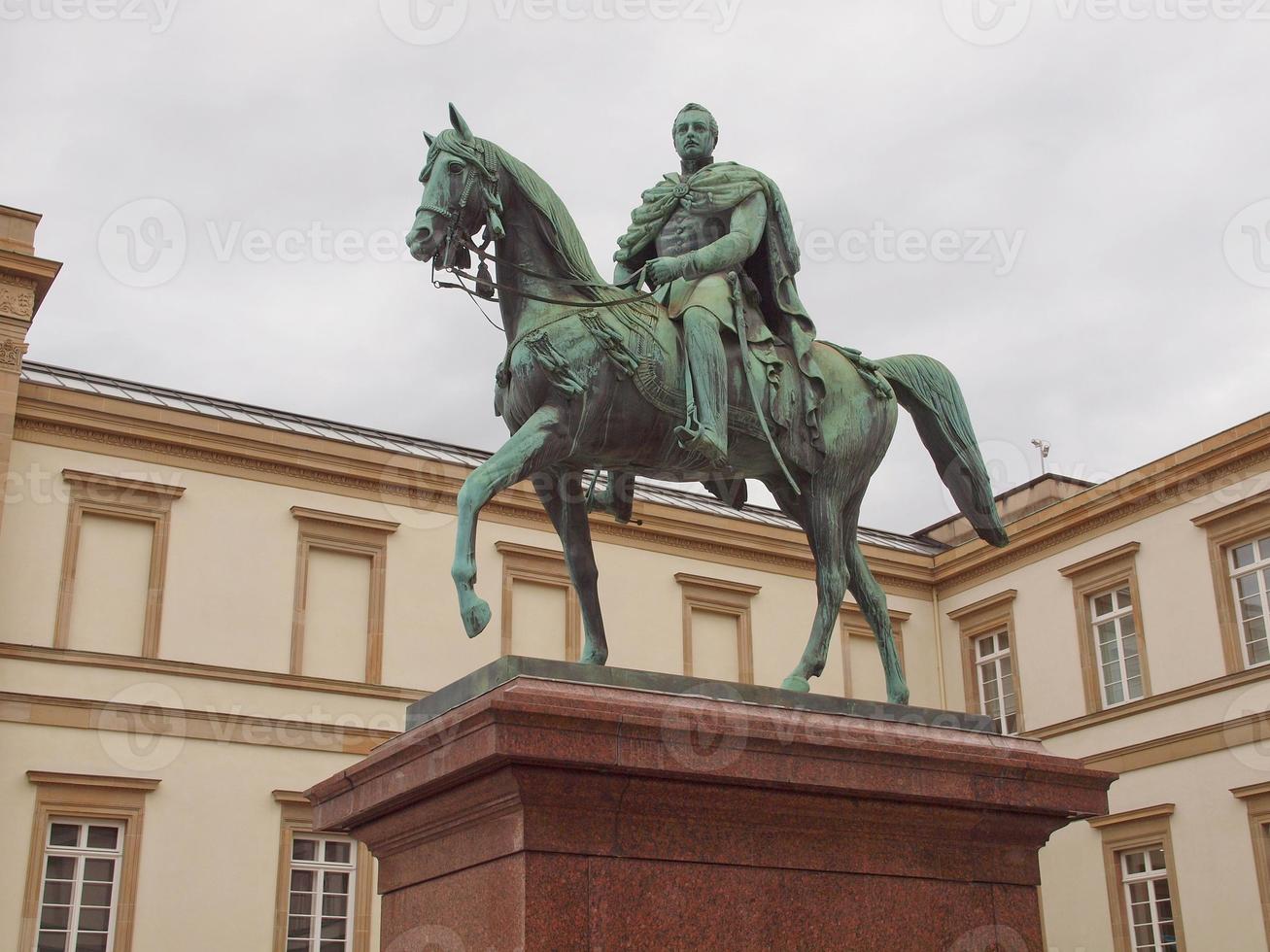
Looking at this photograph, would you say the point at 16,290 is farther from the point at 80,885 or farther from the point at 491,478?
the point at 491,478

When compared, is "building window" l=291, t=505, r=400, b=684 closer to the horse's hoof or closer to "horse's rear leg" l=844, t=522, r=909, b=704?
"horse's rear leg" l=844, t=522, r=909, b=704

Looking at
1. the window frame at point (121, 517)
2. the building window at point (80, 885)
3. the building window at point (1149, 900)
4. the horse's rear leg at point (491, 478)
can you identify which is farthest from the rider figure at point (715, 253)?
the building window at point (1149, 900)

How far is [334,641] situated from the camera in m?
22.2

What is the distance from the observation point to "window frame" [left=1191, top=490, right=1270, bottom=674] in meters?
21.8

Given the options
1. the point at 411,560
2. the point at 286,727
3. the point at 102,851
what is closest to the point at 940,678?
the point at 411,560

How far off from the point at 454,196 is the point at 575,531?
1544 mm

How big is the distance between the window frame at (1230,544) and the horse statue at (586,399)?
16.8 metres

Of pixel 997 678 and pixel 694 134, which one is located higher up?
pixel 997 678

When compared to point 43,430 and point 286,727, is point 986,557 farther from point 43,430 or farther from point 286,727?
point 43,430

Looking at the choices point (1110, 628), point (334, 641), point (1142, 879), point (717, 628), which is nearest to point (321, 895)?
point (334, 641)

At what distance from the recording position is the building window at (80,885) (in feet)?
61.8

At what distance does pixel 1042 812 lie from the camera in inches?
241

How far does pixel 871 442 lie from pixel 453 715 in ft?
9.20

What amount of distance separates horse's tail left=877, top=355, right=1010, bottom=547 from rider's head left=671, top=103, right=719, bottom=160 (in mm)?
1399
